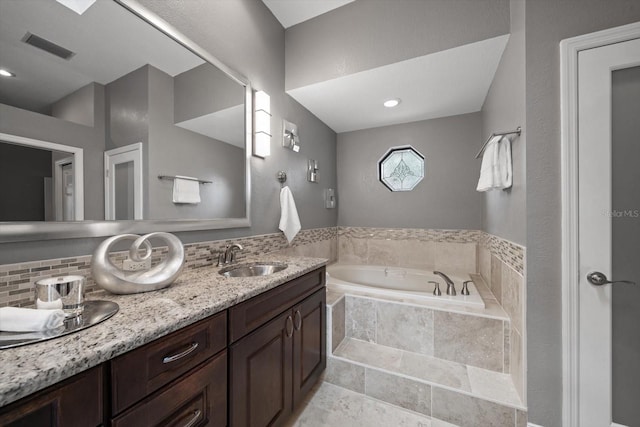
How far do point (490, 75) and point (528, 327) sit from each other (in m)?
1.83

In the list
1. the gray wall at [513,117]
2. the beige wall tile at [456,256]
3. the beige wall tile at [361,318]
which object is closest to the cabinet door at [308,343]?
the beige wall tile at [361,318]

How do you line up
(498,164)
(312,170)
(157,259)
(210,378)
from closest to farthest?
(210,378), (157,259), (498,164), (312,170)

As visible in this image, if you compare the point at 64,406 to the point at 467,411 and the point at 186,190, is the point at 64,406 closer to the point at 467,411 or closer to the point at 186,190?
the point at 186,190

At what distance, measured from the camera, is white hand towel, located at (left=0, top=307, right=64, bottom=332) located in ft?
1.98

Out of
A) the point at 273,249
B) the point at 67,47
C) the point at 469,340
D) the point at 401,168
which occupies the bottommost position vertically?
the point at 469,340

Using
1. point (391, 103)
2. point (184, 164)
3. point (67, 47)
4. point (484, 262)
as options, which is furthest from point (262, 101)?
point (484, 262)

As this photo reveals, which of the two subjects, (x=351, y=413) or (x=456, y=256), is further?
(x=456, y=256)

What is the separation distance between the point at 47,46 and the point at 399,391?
8.00ft

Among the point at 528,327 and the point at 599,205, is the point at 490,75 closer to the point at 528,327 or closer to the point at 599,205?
the point at 599,205

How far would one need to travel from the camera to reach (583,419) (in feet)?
4.03

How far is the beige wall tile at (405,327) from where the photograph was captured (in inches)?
70.2

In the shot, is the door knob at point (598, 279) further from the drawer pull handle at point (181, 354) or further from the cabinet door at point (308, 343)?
the drawer pull handle at point (181, 354)

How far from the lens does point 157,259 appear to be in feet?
4.09

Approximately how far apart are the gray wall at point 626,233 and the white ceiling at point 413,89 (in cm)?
73
